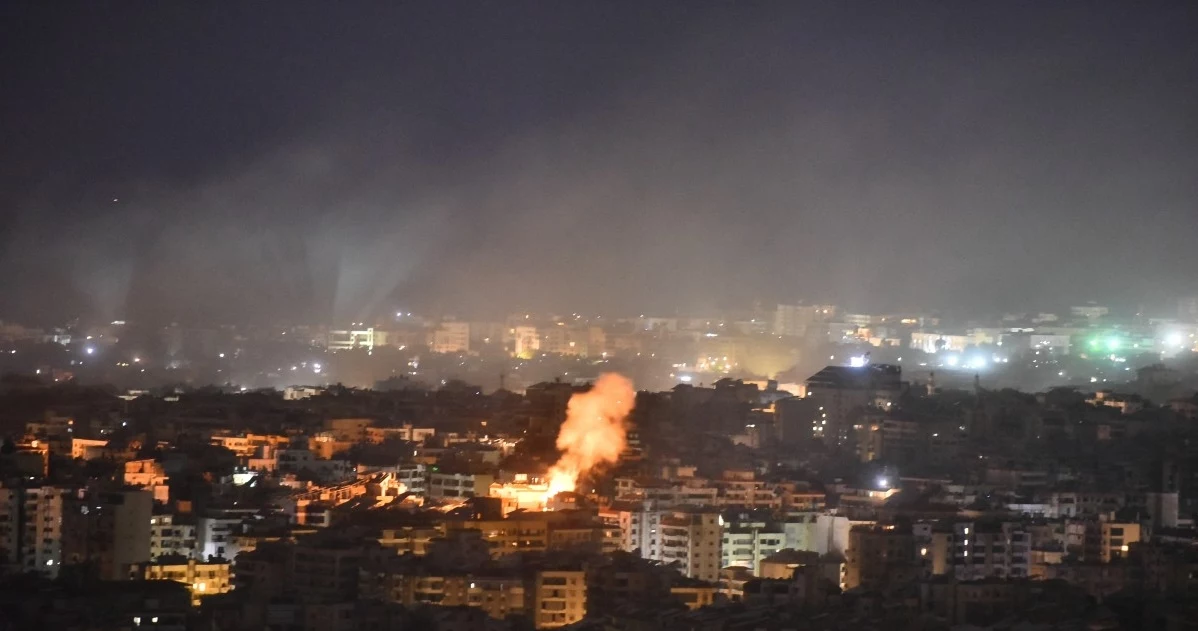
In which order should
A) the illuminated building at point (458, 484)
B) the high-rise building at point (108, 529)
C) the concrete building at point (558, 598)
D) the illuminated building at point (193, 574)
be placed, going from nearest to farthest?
the concrete building at point (558, 598)
the illuminated building at point (193, 574)
the high-rise building at point (108, 529)
the illuminated building at point (458, 484)

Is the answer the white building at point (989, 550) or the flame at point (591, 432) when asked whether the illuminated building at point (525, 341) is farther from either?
the white building at point (989, 550)

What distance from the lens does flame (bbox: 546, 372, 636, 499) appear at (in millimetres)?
13852

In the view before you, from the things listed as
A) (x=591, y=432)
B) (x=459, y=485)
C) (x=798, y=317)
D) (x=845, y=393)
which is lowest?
(x=459, y=485)

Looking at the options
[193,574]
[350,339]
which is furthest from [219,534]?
[350,339]

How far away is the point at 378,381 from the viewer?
2453 centimetres

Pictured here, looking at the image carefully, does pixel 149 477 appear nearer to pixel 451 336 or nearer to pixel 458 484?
pixel 458 484

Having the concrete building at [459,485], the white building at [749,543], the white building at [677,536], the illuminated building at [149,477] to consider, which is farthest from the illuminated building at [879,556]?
the illuminated building at [149,477]

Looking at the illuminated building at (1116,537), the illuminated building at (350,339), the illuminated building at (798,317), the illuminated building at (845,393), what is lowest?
the illuminated building at (1116,537)

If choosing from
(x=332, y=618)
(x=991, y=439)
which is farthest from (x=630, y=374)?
(x=332, y=618)

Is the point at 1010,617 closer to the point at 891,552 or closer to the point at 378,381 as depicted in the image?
the point at 891,552

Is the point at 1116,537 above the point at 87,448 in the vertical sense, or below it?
below

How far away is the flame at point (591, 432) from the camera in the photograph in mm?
13852

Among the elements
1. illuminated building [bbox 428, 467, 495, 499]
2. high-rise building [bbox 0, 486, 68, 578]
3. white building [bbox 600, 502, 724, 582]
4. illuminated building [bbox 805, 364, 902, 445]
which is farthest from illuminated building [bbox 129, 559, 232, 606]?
illuminated building [bbox 805, 364, 902, 445]

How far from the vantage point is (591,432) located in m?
15.3
